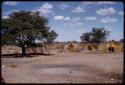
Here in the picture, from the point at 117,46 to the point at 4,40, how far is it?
20803 millimetres

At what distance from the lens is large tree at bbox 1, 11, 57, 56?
31062mm

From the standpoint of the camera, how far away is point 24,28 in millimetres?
31484

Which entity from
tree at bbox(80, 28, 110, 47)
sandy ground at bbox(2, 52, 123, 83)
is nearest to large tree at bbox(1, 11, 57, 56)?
sandy ground at bbox(2, 52, 123, 83)

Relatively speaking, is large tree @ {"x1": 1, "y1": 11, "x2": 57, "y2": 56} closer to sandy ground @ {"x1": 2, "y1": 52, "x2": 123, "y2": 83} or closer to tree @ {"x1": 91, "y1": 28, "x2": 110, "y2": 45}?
sandy ground @ {"x1": 2, "y1": 52, "x2": 123, "y2": 83}

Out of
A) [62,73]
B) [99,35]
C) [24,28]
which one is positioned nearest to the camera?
[62,73]

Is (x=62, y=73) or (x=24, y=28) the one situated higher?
(x=24, y=28)

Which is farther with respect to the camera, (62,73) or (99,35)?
(99,35)

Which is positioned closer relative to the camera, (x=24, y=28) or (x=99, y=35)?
(x=24, y=28)

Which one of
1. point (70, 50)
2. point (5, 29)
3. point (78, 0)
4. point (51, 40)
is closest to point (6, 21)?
point (5, 29)

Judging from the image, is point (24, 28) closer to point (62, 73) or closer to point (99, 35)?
point (62, 73)

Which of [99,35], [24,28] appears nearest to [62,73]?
[24,28]

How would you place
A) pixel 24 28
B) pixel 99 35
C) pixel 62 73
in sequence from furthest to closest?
pixel 99 35 < pixel 24 28 < pixel 62 73

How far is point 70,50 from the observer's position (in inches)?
1913

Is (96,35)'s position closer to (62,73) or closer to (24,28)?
(24,28)
